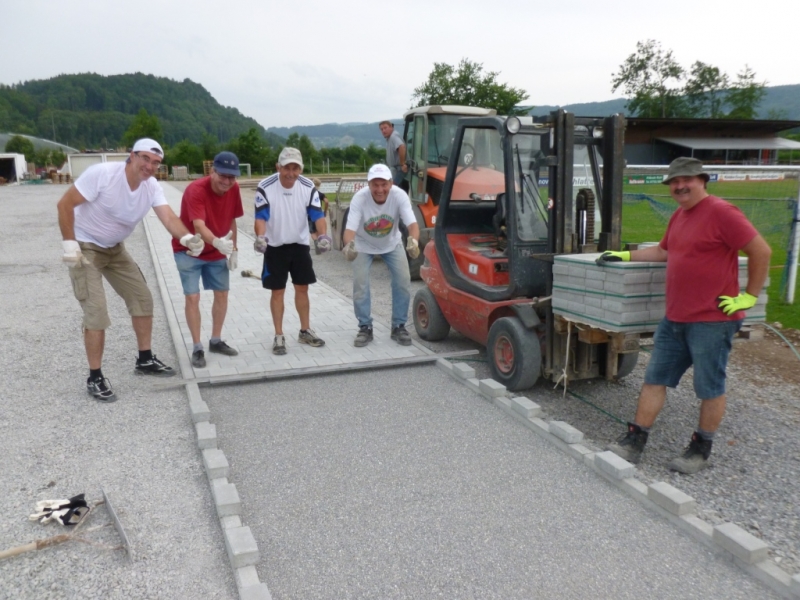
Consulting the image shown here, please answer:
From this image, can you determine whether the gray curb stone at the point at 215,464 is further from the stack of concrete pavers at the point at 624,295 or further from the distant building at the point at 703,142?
the distant building at the point at 703,142

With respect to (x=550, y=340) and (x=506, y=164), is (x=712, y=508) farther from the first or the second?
(x=506, y=164)

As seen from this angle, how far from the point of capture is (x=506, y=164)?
17.8 feet

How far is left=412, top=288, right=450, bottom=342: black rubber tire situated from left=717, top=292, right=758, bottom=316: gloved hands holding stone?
3.41m

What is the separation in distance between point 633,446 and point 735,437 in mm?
969

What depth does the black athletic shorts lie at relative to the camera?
6516 millimetres

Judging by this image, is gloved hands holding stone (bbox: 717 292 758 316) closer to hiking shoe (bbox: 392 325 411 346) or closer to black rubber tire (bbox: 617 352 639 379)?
black rubber tire (bbox: 617 352 639 379)

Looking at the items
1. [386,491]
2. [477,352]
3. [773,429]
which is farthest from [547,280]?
[386,491]

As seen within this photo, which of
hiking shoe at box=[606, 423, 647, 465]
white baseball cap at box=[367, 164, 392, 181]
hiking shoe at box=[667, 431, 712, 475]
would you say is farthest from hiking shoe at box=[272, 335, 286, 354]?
hiking shoe at box=[667, 431, 712, 475]

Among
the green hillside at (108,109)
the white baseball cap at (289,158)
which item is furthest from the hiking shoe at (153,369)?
the green hillside at (108,109)

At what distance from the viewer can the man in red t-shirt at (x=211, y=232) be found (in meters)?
5.84

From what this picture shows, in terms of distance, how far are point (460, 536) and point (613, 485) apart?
109 cm

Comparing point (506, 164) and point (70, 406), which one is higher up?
point (506, 164)

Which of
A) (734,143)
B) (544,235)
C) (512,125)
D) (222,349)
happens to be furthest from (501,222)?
(734,143)

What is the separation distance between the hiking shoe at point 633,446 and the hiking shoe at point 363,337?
311 cm
